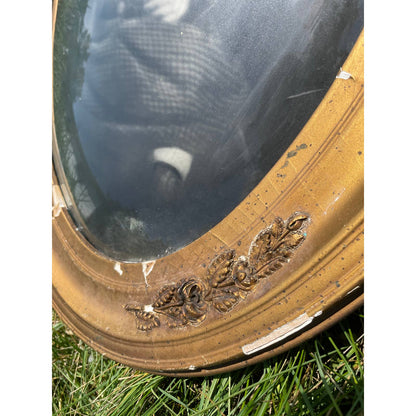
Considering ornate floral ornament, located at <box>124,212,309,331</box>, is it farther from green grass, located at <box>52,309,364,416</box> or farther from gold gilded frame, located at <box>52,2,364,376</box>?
green grass, located at <box>52,309,364,416</box>

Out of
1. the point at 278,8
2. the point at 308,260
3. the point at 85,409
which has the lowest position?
the point at 85,409

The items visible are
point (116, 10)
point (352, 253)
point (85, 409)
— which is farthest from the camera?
point (85, 409)

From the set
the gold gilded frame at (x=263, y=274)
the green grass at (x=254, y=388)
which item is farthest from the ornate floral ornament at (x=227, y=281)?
the green grass at (x=254, y=388)

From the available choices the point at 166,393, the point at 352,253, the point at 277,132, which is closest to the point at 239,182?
the point at 277,132

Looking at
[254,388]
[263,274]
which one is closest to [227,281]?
[263,274]

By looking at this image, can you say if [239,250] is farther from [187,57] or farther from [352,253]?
[187,57]

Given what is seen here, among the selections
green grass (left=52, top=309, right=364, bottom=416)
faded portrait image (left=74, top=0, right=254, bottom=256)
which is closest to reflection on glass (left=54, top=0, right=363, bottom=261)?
Result: faded portrait image (left=74, top=0, right=254, bottom=256)

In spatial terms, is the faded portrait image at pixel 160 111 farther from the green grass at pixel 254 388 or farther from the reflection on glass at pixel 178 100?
the green grass at pixel 254 388
